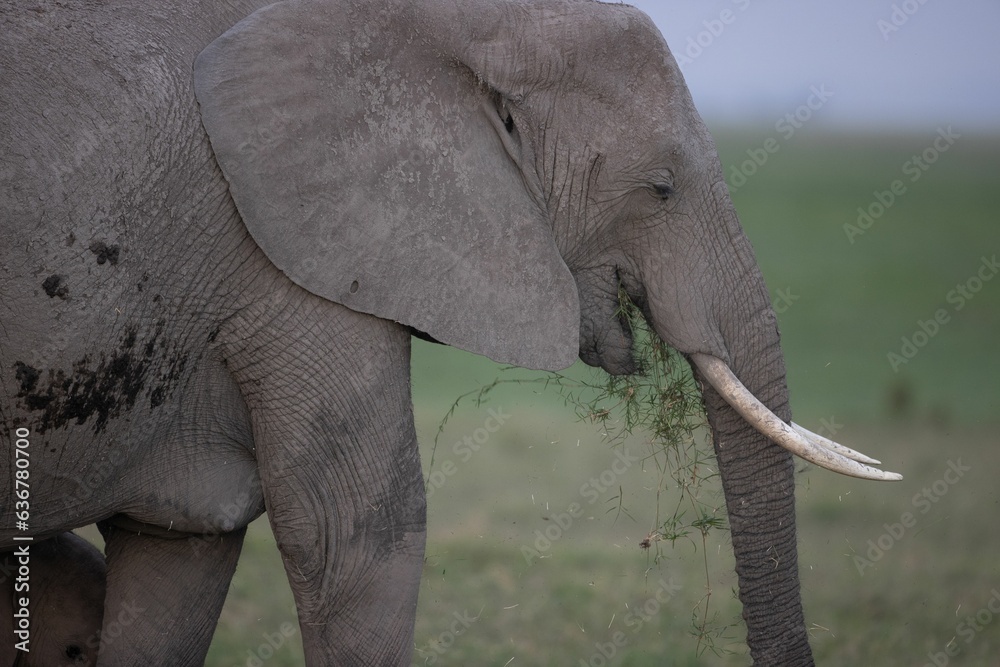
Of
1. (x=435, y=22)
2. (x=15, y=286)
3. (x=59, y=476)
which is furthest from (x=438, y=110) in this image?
(x=59, y=476)

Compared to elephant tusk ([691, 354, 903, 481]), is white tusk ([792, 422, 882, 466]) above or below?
below

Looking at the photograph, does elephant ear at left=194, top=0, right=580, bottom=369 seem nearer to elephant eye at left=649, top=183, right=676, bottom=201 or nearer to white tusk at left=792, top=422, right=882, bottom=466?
elephant eye at left=649, top=183, right=676, bottom=201

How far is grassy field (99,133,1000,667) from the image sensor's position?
18.3 ft

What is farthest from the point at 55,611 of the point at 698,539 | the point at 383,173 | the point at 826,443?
the point at 698,539

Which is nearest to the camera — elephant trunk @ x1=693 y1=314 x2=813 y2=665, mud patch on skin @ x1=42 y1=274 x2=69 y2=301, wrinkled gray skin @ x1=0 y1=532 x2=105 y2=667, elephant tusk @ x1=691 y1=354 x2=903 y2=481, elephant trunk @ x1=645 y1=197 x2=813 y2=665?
mud patch on skin @ x1=42 y1=274 x2=69 y2=301

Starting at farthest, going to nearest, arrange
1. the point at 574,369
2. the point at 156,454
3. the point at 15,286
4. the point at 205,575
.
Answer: the point at 574,369 → the point at 205,575 → the point at 156,454 → the point at 15,286

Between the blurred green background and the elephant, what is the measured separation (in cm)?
87

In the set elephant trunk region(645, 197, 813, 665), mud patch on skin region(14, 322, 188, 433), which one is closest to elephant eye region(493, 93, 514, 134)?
elephant trunk region(645, 197, 813, 665)

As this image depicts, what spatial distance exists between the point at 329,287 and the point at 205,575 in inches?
52.3

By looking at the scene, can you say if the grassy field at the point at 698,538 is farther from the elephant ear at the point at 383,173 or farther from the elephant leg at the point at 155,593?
the elephant leg at the point at 155,593

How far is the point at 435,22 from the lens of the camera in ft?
11.9

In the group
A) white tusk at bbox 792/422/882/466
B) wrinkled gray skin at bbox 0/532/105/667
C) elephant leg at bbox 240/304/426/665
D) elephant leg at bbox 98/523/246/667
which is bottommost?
wrinkled gray skin at bbox 0/532/105/667

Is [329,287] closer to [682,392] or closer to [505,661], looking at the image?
[682,392]

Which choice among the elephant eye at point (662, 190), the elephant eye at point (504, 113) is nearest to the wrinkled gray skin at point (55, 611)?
the elephant eye at point (504, 113)
